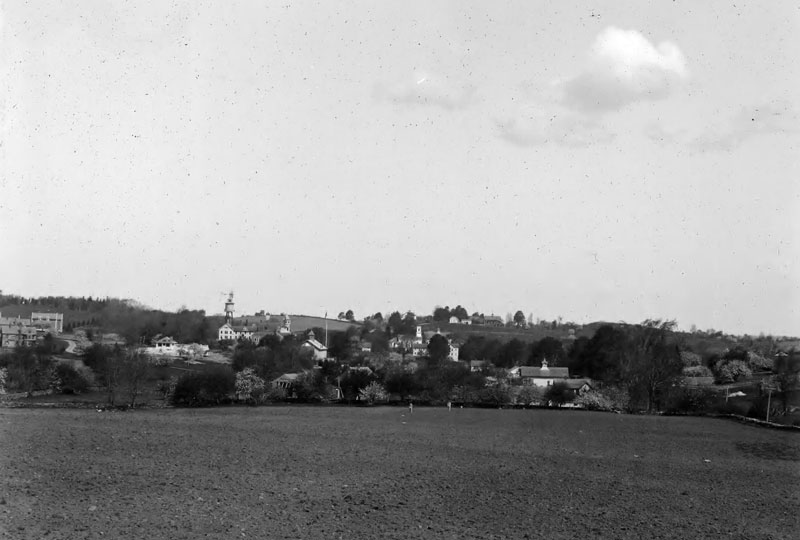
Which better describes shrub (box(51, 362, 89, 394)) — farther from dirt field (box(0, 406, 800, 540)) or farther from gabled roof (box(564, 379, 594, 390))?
gabled roof (box(564, 379, 594, 390))

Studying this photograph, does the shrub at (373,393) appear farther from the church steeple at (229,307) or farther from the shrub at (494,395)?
the church steeple at (229,307)

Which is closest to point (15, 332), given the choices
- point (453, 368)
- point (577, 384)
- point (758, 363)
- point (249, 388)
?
point (249, 388)

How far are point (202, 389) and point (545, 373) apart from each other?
134 ft

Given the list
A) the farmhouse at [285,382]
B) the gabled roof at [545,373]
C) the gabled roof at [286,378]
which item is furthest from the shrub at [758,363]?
the farmhouse at [285,382]

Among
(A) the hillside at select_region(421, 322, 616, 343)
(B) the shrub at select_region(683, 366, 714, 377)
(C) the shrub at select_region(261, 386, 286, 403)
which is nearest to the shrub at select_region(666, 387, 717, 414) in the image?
(B) the shrub at select_region(683, 366, 714, 377)

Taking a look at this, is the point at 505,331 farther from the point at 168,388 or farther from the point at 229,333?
the point at 168,388

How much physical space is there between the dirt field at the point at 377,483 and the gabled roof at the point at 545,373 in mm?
46044

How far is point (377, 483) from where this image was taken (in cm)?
1925

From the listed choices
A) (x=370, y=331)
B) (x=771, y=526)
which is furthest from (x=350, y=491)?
(x=370, y=331)

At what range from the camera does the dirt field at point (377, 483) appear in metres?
14.4

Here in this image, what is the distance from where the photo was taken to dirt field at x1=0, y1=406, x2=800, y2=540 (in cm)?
1438

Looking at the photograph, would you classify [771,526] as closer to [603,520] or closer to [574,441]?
[603,520]

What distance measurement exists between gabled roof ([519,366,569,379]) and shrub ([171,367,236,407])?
1421 inches

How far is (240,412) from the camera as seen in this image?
4672cm
